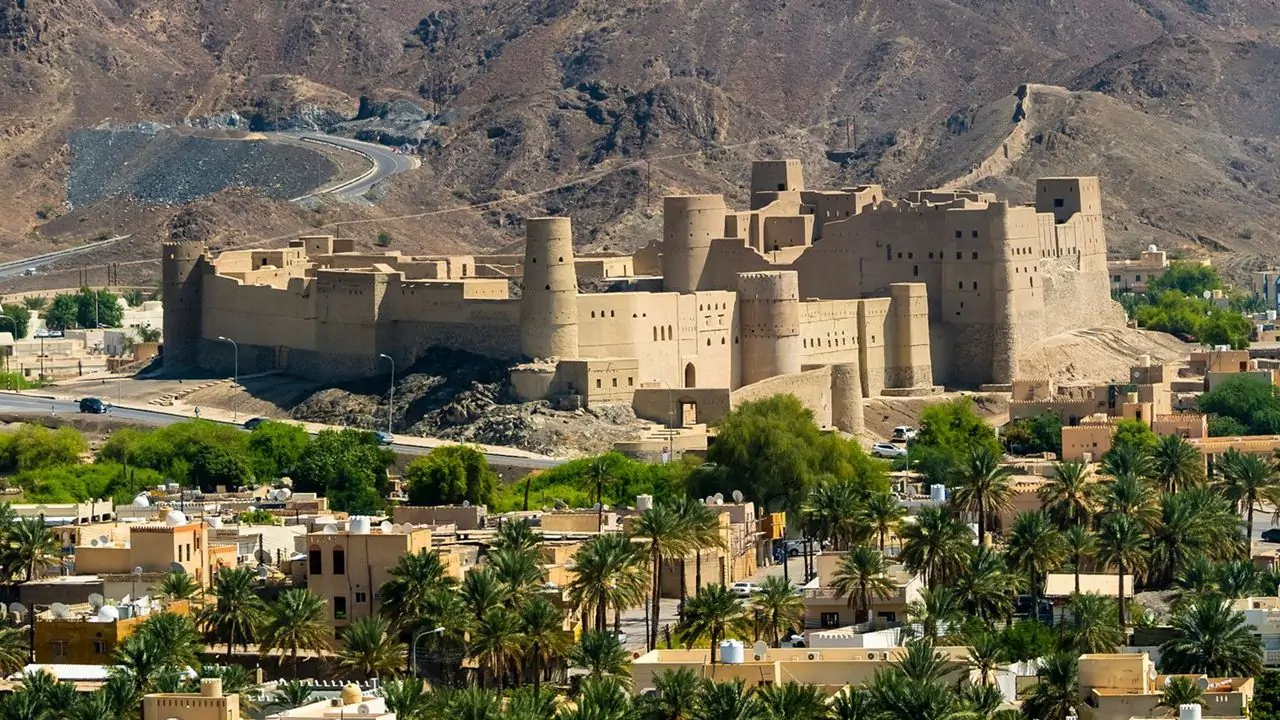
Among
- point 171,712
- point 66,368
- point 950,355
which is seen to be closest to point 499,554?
point 171,712

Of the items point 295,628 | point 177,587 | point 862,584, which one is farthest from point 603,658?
point 177,587

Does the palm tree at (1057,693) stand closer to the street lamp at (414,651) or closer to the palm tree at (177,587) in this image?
the street lamp at (414,651)

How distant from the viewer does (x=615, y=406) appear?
102875 millimetres

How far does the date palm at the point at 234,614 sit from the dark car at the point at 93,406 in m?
48.0

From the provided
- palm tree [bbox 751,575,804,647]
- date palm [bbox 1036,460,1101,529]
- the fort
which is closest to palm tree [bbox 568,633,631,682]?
palm tree [bbox 751,575,804,647]

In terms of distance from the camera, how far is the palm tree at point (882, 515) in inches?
2867

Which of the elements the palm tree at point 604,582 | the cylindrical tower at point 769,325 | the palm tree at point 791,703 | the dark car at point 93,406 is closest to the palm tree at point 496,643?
the palm tree at point 604,582

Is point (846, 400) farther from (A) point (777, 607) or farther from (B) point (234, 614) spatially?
(B) point (234, 614)

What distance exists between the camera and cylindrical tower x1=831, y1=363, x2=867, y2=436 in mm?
104562

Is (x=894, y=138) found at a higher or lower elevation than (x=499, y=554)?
higher

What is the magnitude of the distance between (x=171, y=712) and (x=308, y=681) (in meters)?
6.20

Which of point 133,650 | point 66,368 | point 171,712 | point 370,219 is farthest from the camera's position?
point 370,219

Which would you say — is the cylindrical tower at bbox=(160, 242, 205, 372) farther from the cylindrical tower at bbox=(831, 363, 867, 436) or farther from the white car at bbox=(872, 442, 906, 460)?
the white car at bbox=(872, 442, 906, 460)

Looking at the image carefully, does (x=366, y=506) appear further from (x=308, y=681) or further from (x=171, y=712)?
(x=171, y=712)
